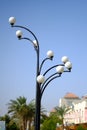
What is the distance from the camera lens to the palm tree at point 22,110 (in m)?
53.3

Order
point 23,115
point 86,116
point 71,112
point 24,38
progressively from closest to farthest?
point 24,38 < point 23,115 < point 86,116 < point 71,112

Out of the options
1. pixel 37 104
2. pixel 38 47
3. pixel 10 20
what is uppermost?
pixel 10 20

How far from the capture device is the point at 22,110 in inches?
2096

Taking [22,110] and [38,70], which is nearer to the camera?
[38,70]

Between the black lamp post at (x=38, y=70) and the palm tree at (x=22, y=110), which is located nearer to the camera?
the black lamp post at (x=38, y=70)

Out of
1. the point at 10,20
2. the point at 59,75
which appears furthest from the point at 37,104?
the point at 10,20

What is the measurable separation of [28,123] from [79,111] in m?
24.1

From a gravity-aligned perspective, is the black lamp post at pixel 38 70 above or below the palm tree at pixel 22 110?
below

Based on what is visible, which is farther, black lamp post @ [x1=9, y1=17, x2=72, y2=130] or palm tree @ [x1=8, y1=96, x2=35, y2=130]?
palm tree @ [x1=8, y1=96, x2=35, y2=130]

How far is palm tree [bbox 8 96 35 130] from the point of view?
5328 cm

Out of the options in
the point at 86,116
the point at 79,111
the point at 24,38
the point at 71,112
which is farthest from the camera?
the point at 71,112

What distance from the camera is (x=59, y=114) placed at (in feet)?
232

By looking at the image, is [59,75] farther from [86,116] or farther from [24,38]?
[86,116]

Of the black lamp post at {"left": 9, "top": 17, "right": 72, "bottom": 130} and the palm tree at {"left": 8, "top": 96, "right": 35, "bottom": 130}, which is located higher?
the palm tree at {"left": 8, "top": 96, "right": 35, "bottom": 130}
